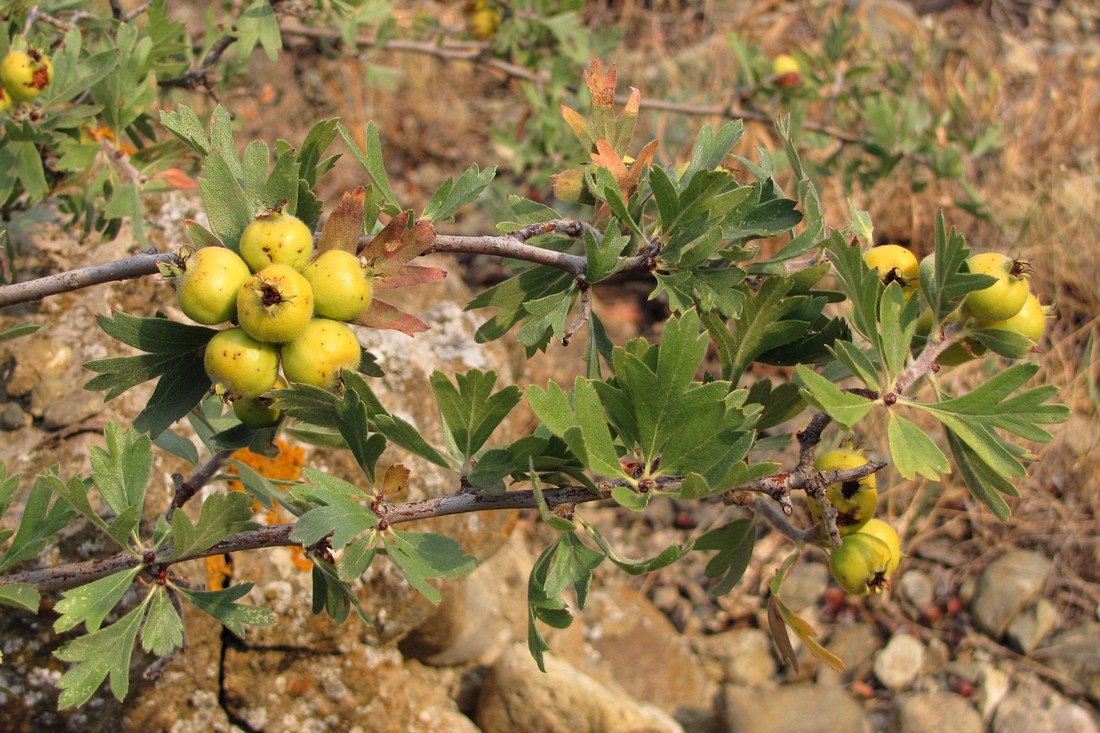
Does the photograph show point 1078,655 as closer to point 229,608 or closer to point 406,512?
point 406,512

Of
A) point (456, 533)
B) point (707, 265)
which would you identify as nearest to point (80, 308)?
point (456, 533)

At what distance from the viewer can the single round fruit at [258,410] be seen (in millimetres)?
1271

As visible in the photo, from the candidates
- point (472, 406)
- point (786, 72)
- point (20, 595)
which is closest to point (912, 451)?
point (472, 406)

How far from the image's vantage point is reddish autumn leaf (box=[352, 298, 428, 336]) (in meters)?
1.22

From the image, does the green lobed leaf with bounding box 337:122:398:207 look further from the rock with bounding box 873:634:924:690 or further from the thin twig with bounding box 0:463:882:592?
the rock with bounding box 873:634:924:690

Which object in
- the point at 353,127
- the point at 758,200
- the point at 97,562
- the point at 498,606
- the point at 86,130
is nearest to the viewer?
the point at 758,200

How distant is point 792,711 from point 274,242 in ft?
8.61

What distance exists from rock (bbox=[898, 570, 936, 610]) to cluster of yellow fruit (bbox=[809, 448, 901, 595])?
94.6 inches

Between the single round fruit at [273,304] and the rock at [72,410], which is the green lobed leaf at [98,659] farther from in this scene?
the rock at [72,410]

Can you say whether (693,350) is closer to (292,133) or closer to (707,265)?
(707,265)

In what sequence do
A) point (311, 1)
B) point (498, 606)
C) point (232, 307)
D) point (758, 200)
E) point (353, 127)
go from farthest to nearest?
point (353, 127) → point (498, 606) → point (311, 1) → point (758, 200) → point (232, 307)

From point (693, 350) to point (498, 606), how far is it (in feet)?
6.60

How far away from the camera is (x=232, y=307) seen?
1.15 metres

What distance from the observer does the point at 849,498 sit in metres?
1.37
